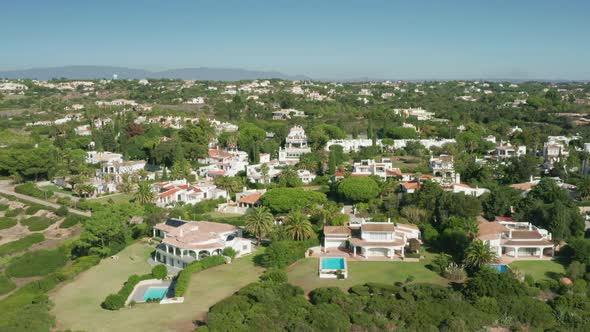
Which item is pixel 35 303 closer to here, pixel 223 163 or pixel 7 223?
pixel 7 223

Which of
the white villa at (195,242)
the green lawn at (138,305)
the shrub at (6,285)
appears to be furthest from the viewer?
the white villa at (195,242)

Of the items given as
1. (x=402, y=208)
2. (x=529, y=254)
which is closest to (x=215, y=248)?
(x=402, y=208)

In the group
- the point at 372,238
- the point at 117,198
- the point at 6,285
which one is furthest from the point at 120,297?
the point at 117,198

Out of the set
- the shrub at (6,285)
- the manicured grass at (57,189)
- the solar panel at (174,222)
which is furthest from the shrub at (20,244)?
the manicured grass at (57,189)

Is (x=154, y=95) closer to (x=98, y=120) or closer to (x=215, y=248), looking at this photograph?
(x=98, y=120)

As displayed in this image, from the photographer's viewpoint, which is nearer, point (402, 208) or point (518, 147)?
point (402, 208)

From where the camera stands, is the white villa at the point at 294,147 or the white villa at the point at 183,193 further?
the white villa at the point at 294,147

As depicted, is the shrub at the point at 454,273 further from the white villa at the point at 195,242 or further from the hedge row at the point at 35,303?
the hedge row at the point at 35,303
